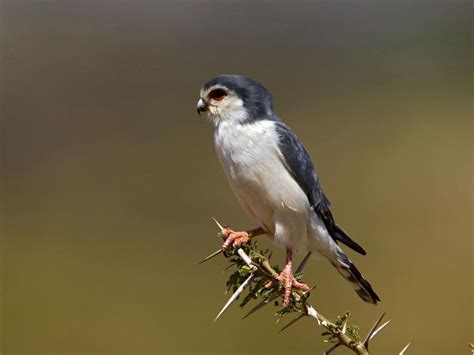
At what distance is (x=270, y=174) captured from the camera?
3512mm

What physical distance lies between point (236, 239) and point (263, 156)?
70 cm

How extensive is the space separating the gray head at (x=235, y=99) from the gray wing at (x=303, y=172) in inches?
5.8

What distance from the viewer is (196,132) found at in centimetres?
1552

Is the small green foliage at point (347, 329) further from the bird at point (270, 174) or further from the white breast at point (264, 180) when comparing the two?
the white breast at point (264, 180)

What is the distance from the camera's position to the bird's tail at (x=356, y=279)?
370 centimetres

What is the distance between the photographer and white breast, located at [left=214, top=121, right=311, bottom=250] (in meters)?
3.49

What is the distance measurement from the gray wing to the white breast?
0.04 metres

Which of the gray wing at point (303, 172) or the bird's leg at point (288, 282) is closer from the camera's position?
the bird's leg at point (288, 282)

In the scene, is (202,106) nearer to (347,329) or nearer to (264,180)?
(264,180)

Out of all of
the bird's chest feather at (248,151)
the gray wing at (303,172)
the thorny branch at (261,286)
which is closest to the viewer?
the thorny branch at (261,286)

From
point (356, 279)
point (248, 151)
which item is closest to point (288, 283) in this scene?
point (248, 151)

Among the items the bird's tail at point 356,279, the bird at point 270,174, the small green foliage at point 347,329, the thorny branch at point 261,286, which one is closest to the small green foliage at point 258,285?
the thorny branch at point 261,286

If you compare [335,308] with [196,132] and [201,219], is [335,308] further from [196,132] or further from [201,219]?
[196,132]

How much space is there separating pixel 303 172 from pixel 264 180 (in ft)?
0.90
